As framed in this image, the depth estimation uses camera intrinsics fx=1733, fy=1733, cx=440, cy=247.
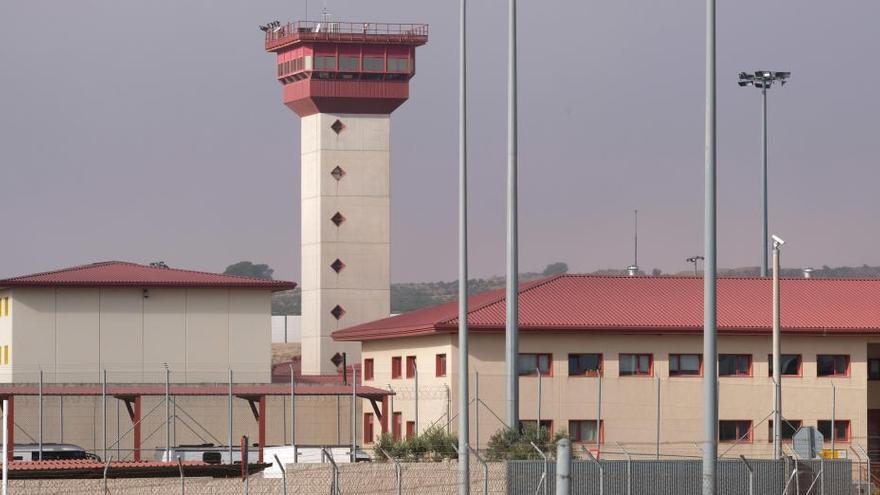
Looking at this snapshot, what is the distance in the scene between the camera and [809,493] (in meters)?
39.2

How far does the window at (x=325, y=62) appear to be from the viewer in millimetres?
89500

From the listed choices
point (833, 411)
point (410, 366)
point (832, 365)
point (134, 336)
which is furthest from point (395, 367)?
point (833, 411)

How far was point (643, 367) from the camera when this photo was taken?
180ft

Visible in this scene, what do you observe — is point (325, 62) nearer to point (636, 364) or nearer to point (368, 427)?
point (368, 427)

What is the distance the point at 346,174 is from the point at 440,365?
3527cm

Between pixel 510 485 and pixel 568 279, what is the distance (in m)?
25.0

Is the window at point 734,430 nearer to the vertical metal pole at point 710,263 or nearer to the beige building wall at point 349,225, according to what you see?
the vertical metal pole at point 710,263

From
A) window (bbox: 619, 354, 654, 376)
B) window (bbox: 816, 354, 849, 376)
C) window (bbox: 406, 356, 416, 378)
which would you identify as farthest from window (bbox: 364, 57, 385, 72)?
window (bbox: 816, 354, 849, 376)

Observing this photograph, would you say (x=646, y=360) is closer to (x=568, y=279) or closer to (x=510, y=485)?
(x=568, y=279)

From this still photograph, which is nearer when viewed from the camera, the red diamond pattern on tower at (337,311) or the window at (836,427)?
the window at (836,427)

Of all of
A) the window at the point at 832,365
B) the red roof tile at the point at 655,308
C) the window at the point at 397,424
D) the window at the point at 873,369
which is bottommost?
the window at the point at 397,424

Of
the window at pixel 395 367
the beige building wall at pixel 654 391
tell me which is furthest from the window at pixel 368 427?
the beige building wall at pixel 654 391

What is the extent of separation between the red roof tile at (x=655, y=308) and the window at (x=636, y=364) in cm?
92

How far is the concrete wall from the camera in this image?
2493 inches
